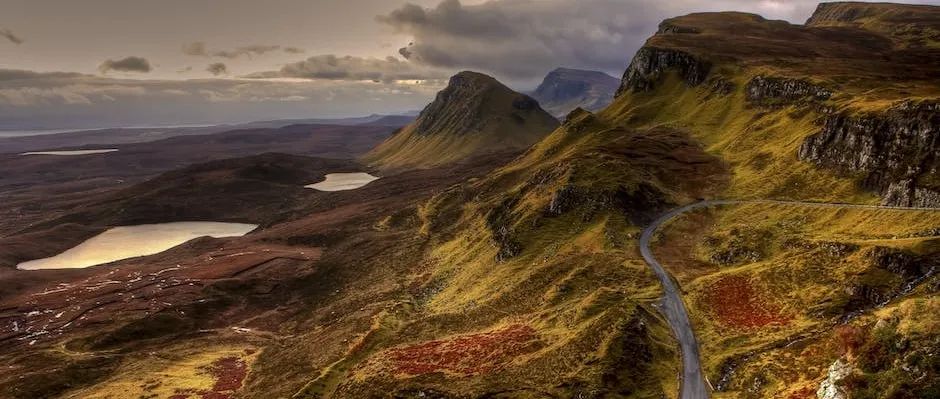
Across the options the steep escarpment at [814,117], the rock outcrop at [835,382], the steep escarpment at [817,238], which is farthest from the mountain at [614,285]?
the steep escarpment at [814,117]

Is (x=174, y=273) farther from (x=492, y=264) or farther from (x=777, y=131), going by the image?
(x=777, y=131)

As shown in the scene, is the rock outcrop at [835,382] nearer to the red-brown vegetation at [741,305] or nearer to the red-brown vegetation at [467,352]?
the red-brown vegetation at [741,305]

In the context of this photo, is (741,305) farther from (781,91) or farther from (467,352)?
(781,91)

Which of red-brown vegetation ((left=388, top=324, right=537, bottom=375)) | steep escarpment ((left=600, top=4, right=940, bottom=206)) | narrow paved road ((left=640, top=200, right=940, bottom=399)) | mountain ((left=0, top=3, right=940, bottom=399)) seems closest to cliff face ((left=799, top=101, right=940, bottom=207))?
steep escarpment ((left=600, top=4, right=940, bottom=206))

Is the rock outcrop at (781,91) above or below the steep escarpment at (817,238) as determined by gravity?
above

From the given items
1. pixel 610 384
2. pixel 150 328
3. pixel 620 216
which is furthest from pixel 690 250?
pixel 150 328
